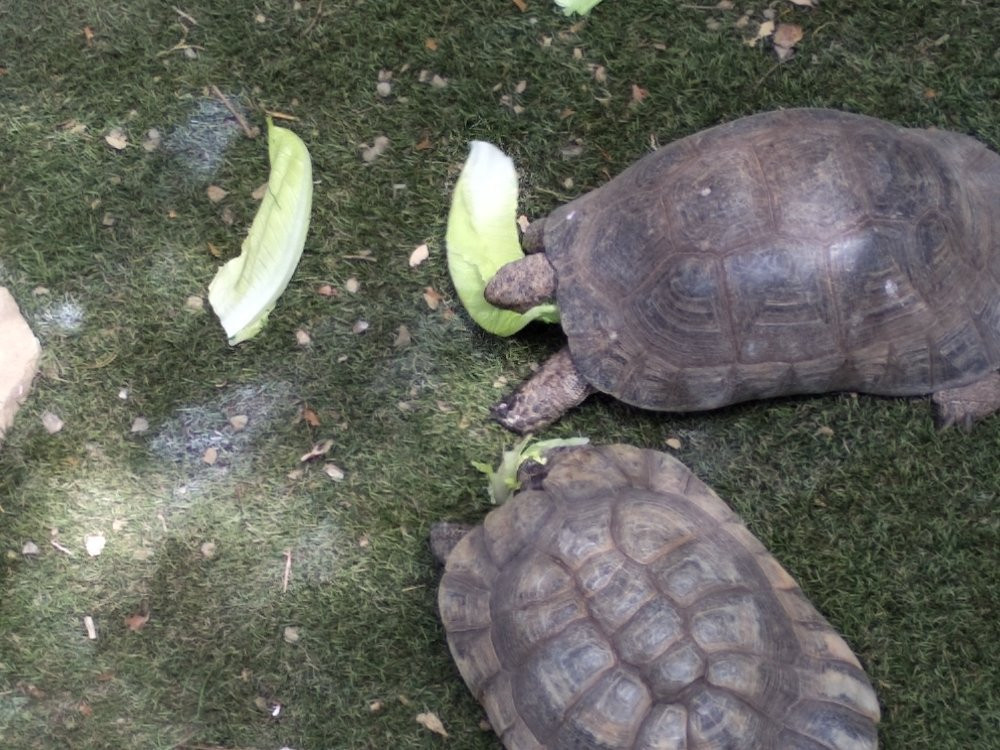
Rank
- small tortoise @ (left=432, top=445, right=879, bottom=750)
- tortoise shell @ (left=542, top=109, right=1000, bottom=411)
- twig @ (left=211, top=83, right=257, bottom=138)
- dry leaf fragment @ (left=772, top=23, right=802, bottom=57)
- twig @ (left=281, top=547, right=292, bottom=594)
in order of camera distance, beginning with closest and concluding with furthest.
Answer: small tortoise @ (left=432, top=445, right=879, bottom=750) < tortoise shell @ (left=542, top=109, right=1000, bottom=411) < twig @ (left=281, top=547, right=292, bottom=594) < dry leaf fragment @ (left=772, top=23, right=802, bottom=57) < twig @ (left=211, top=83, right=257, bottom=138)

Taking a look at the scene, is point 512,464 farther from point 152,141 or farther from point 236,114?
point 152,141

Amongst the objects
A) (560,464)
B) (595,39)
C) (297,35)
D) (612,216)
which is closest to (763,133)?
(612,216)

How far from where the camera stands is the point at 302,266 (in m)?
→ 3.87

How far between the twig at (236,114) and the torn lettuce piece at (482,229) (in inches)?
35.3

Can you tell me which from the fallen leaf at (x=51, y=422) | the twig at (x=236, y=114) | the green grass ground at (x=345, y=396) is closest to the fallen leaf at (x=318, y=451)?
the green grass ground at (x=345, y=396)

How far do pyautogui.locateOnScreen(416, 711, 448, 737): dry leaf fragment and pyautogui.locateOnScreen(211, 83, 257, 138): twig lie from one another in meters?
2.37

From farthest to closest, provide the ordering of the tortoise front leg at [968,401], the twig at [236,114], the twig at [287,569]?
the twig at [236,114], the twig at [287,569], the tortoise front leg at [968,401]

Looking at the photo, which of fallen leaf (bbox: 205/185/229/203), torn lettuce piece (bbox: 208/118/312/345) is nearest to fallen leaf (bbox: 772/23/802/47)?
torn lettuce piece (bbox: 208/118/312/345)

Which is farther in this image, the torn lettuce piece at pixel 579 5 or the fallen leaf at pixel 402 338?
the torn lettuce piece at pixel 579 5

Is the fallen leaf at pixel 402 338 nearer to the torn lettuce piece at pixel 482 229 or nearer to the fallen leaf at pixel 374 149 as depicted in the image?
the torn lettuce piece at pixel 482 229

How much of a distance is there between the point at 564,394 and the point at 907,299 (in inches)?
47.0

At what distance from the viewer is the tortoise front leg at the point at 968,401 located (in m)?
3.42

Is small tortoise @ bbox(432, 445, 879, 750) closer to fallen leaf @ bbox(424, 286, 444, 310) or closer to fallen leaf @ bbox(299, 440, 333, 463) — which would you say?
fallen leaf @ bbox(299, 440, 333, 463)

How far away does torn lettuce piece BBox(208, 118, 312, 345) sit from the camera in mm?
3779
